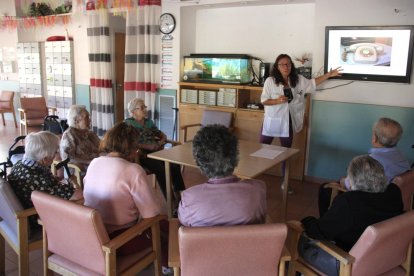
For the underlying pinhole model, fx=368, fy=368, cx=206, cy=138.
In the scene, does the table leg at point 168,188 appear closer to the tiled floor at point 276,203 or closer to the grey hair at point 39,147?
the tiled floor at point 276,203

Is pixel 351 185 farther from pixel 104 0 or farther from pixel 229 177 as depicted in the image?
pixel 104 0

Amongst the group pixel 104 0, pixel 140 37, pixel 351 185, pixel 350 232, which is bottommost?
pixel 350 232

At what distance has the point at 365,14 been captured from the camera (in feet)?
12.4

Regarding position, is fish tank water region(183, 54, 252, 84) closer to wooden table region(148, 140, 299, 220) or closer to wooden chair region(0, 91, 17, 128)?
wooden table region(148, 140, 299, 220)

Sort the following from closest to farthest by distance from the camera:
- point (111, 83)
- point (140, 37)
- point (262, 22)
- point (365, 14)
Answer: point (365, 14), point (262, 22), point (140, 37), point (111, 83)

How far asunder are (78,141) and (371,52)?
301 centimetres

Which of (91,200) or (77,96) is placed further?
(77,96)

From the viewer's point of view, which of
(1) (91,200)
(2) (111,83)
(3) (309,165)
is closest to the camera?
(1) (91,200)

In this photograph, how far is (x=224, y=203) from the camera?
1.56m

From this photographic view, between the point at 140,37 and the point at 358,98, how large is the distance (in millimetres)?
3171

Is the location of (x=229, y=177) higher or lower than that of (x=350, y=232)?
higher

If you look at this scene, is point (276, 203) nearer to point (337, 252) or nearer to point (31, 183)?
point (337, 252)

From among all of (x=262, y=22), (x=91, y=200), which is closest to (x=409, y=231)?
(x=91, y=200)

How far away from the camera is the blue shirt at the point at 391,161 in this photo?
8.14ft
